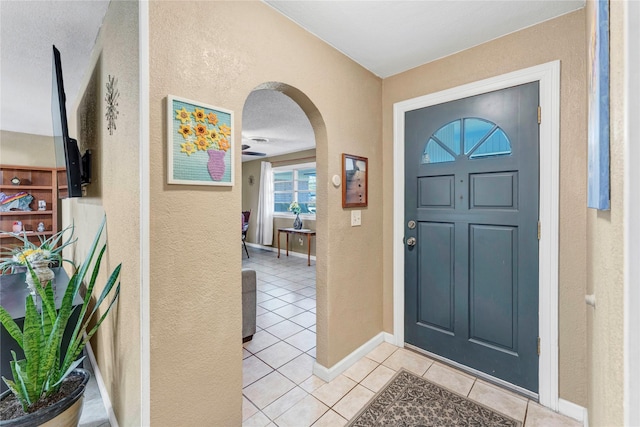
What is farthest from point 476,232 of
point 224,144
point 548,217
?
point 224,144

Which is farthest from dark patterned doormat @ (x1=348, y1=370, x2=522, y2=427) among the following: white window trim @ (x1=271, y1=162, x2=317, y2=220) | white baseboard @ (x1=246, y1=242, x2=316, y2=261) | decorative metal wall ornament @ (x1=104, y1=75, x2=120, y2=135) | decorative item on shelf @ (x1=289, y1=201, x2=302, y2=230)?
white window trim @ (x1=271, y1=162, x2=317, y2=220)

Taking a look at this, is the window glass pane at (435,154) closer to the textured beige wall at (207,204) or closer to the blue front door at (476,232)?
the blue front door at (476,232)

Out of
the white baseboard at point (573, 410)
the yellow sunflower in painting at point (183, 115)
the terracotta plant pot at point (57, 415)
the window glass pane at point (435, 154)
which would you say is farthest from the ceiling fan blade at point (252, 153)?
the white baseboard at point (573, 410)

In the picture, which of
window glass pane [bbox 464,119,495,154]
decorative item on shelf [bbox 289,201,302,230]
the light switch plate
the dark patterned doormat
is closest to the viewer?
the dark patterned doormat

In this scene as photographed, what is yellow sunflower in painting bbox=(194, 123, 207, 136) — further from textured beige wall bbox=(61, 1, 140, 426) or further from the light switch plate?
the light switch plate

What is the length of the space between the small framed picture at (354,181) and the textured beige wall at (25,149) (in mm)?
4683

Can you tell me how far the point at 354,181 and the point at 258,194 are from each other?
5.14m

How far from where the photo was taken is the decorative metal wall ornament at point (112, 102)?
4.65 feet

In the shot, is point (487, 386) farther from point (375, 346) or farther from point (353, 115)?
point (353, 115)

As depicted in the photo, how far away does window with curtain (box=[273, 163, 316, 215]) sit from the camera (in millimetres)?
6160

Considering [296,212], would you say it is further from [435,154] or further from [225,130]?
[225,130]

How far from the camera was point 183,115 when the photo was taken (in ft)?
3.84

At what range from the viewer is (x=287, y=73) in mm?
1610

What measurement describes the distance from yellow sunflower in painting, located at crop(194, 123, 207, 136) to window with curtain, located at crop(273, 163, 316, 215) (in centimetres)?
472
